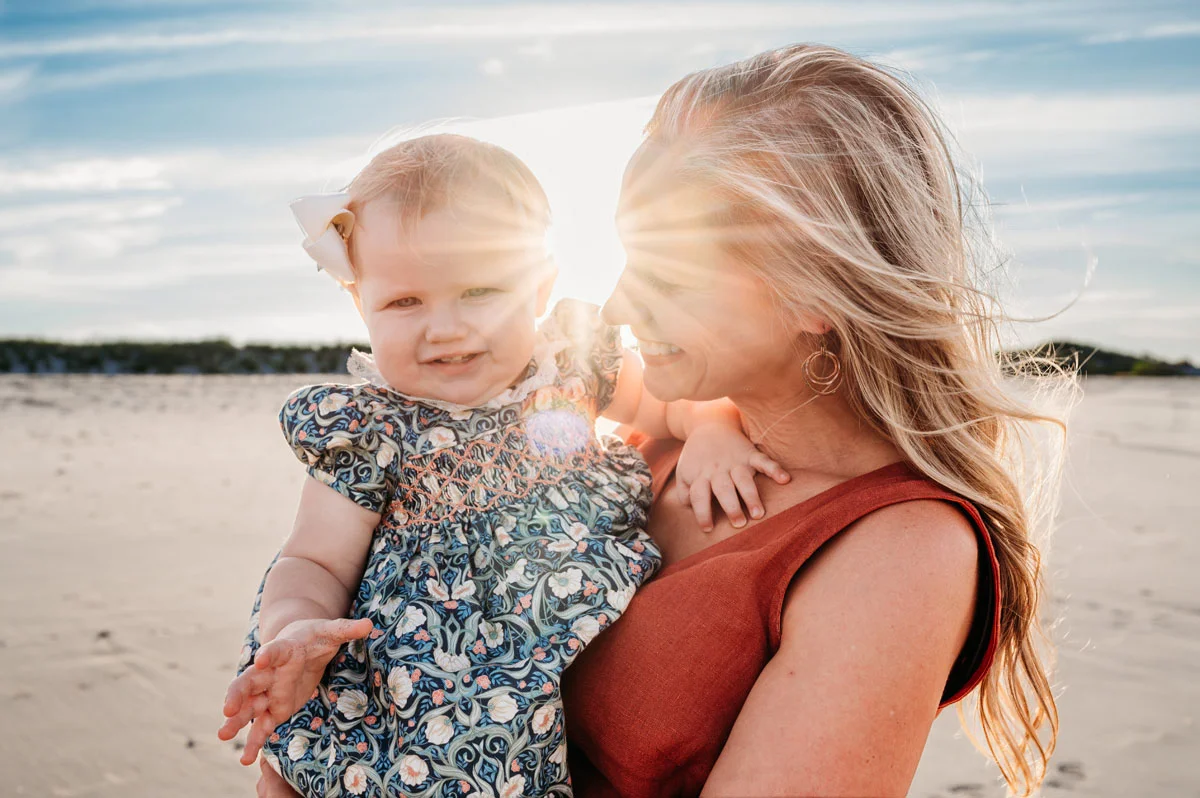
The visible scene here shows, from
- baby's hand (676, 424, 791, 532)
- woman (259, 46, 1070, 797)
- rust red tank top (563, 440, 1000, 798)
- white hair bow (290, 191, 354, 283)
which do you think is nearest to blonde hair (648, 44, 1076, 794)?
woman (259, 46, 1070, 797)

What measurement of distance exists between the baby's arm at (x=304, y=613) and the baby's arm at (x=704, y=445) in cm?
66

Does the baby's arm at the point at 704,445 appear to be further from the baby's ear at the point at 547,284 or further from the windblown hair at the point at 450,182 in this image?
the windblown hair at the point at 450,182

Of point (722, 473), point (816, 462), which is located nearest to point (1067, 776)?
point (816, 462)

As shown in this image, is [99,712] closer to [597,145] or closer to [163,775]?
[163,775]

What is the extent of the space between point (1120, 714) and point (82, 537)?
645 centimetres

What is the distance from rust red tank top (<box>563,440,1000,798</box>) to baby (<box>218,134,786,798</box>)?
77 mm

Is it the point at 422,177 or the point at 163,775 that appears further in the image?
the point at 163,775

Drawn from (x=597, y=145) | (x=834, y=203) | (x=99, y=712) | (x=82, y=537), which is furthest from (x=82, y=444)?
(x=834, y=203)

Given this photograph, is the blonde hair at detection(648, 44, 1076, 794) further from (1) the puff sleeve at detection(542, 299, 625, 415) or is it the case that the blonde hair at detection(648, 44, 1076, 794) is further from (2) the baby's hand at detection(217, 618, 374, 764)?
(2) the baby's hand at detection(217, 618, 374, 764)

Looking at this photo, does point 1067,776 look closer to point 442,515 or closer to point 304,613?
point 442,515

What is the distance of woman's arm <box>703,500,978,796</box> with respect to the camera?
4.50ft

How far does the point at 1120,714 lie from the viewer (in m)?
4.24

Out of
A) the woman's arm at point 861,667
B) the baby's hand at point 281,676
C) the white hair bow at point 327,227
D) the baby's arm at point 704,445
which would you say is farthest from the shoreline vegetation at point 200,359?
the woman's arm at point 861,667

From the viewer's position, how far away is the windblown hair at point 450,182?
1.86 metres
